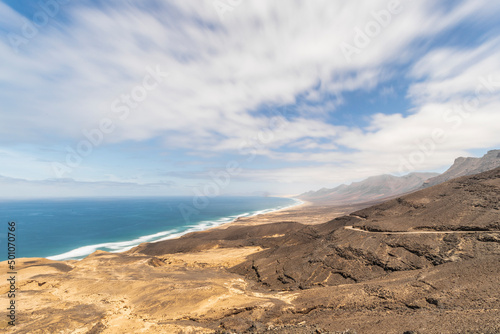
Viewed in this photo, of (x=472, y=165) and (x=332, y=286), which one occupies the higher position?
(x=472, y=165)

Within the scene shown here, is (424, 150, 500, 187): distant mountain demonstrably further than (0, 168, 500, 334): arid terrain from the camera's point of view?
Yes

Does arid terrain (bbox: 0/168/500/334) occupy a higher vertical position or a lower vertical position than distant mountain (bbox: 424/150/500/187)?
lower

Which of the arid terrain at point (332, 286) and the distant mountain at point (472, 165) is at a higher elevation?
the distant mountain at point (472, 165)

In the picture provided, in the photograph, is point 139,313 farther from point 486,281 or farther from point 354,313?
point 486,281

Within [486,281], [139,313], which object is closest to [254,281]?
[139,313]

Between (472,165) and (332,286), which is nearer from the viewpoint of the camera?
(332,286)
